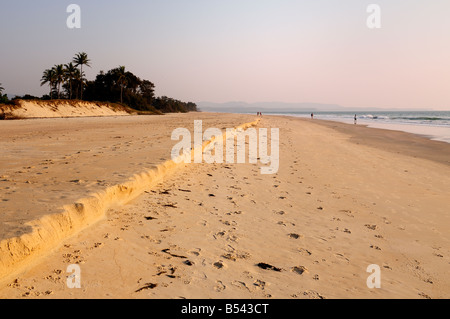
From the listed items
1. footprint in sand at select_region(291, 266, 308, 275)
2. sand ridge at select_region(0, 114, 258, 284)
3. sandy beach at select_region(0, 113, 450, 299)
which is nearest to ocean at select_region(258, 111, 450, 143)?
sandy beach at select_region(0, 113, 450, 299)

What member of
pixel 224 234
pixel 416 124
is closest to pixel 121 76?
pixel 416 124

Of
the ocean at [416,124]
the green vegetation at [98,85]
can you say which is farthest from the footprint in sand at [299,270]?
the green vegetation at [98,85]

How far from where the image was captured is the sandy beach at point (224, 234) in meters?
2.71

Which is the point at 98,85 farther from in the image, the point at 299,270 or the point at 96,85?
the point at 299,270

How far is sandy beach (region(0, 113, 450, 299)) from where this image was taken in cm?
271

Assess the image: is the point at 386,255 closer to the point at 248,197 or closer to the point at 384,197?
the point at 248,197

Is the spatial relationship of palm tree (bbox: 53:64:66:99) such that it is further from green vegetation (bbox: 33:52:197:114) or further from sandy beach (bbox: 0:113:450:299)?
sandy beach (bbox: 0:113:450:299)

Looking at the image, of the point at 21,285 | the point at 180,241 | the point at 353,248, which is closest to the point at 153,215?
the point at 180,241

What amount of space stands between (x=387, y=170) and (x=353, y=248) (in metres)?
6.24

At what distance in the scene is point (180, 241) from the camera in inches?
140

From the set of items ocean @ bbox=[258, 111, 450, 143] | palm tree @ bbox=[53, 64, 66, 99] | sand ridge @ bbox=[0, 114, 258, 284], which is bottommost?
sand ridge @ bbox=[0, 114, 258, 284]

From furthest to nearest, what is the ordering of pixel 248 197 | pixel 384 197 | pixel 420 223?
pixel 384 197, pixel 248 197, pixel 420 223

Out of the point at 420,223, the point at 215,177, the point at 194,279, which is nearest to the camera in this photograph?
the point at 194,279

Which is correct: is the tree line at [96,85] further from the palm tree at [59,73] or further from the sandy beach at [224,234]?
the sandy beach at [224,234]
